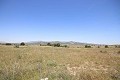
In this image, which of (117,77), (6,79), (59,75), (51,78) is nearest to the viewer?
(6,79)

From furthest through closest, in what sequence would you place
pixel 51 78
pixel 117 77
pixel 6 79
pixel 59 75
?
pixel 117 77
pixel 59 75
pixel 51 78
pixel 6 79

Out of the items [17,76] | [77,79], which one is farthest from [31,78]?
[77,79]

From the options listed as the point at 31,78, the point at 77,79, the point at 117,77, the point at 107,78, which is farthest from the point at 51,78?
the point at 117,77

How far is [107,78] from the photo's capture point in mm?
7902

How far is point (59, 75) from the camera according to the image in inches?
278

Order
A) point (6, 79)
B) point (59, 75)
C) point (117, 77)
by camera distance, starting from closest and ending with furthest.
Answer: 1. point (6, 79)
2. point (59, 75)
3. point (117, 77)

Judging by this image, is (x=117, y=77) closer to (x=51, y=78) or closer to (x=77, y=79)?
(x=77, y=79)

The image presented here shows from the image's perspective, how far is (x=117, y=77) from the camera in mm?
7828

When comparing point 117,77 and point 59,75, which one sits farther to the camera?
point 117,77

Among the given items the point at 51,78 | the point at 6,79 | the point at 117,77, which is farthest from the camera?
the point at 117,77

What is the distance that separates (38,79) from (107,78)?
4.48 metres

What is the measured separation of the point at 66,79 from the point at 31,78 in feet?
6.33

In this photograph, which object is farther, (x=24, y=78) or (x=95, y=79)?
(x=95, y=79)

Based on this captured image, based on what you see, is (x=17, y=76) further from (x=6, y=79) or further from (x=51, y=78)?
(x=51, y=78)
